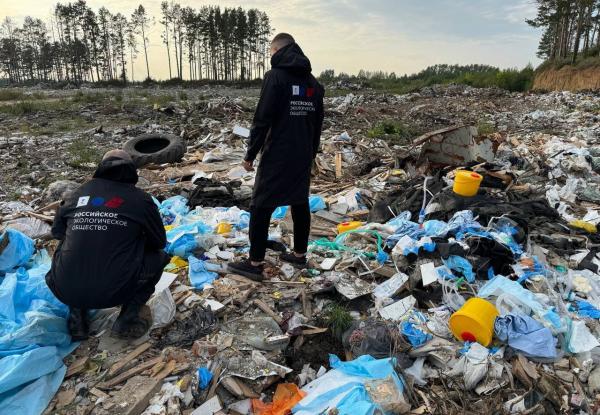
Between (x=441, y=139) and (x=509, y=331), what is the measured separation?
4.74 metres

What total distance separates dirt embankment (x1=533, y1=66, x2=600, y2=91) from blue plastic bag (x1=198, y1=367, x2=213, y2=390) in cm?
3069

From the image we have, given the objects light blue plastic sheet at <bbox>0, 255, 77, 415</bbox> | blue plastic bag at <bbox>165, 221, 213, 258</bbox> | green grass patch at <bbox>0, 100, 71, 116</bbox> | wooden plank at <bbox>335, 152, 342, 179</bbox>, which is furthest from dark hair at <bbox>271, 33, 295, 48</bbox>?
green grass patch at <bbox>0, 100, 71, 116</bbox>

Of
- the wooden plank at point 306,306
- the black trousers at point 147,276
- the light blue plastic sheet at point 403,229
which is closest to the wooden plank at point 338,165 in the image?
the light blue plastic sheet at point 403,229

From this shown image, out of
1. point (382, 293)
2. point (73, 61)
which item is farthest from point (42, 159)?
point (73, 61)

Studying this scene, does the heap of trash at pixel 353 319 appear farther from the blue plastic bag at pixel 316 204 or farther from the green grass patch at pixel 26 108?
the green grass patch at pixel 26 108

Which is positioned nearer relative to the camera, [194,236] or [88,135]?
[194,236]

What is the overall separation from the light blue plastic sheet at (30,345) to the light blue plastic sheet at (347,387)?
5.33 ft

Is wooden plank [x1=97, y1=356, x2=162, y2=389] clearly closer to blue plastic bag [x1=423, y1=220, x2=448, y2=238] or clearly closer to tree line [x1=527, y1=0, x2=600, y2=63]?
blue plastic bag [x1=423, y1=220, x2=448, y2=238]

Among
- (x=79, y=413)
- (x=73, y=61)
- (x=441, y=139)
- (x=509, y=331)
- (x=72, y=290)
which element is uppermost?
(x=73, y=61)

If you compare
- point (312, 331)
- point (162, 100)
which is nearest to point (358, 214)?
point (312, 331)

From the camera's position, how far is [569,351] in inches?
126

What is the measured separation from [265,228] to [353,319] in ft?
3.77

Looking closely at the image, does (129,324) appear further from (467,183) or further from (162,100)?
(162,100)

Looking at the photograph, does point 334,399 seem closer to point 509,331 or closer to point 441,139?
point 509,331
